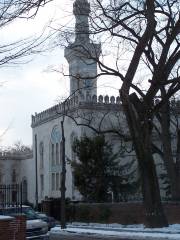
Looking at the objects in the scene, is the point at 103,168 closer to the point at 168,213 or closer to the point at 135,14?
the point at 168,213

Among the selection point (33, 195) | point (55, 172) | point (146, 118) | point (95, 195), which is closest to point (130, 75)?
point (146, 118)

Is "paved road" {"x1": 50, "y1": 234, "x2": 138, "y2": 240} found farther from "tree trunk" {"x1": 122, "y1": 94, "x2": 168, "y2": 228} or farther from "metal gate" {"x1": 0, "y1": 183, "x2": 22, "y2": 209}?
"metal gate" {"x1": 0, "y1": 183, "x2": 22, "y2": 209}

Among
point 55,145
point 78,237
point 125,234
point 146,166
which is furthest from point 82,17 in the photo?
point 55,145

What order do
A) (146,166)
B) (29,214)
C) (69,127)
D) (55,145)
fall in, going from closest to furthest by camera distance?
(29,214), (146,166), (69,127), (55,145)

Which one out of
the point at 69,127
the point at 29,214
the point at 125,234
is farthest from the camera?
the point at 69,127

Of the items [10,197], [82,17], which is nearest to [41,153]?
[82,17]

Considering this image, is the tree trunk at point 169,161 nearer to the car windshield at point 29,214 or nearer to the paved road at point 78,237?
the paved road at point 78,237

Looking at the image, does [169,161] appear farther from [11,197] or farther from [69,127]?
[69,127]

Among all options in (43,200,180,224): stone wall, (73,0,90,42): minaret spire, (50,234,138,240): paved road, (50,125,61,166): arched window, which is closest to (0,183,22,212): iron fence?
(50,234,138,240): paved road

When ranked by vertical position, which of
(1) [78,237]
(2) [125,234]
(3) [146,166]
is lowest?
(1) [78,237]

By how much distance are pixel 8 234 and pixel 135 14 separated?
54.7 feet

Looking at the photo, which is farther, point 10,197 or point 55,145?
point 55,145

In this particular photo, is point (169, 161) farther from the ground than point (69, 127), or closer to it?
closer to it

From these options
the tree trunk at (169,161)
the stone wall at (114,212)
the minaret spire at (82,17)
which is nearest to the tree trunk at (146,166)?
the stone wall at (114,212)
